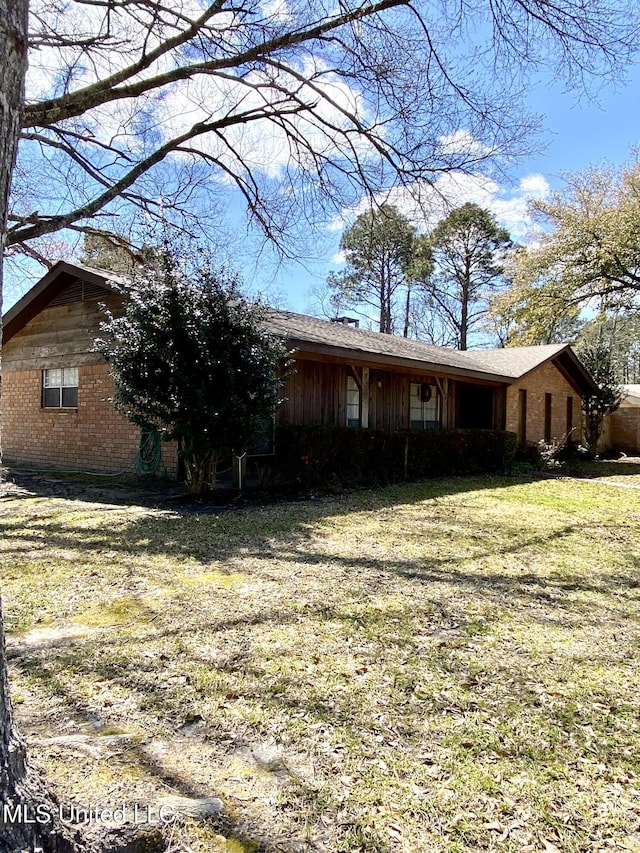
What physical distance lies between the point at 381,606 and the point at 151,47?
945 centimetres

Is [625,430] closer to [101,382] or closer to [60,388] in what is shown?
[101,382]

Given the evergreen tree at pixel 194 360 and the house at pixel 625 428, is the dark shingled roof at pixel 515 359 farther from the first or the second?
the evergreen tree at pixel 194 360

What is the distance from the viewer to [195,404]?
745 centimetres

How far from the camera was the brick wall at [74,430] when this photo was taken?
10.8m

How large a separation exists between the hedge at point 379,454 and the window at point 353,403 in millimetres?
1786

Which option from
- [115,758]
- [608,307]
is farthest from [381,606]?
[608,307]

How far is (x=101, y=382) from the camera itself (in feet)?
36.8

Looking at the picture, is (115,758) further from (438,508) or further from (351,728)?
(438,508)

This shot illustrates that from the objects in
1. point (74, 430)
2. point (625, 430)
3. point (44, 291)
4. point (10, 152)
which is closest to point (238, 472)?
point (74, 430)

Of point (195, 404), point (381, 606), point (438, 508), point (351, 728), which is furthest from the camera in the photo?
point (438, 508)

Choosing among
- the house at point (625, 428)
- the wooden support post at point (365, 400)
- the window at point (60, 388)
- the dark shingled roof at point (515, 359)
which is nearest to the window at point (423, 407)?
the wooden support post at point (365, 400)

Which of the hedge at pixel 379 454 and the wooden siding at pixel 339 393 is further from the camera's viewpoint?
the wooden siding at pixel 339 393

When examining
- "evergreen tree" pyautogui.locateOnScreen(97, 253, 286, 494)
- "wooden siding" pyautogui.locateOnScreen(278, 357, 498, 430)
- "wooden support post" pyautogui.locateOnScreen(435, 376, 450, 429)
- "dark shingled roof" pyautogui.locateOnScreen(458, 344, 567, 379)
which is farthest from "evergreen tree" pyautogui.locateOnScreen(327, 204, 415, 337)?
"evergreen tree" pyautogui.locateOnScreen(97, 253, 286, 494)

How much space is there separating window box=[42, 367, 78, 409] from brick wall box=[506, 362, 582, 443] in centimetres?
1245
